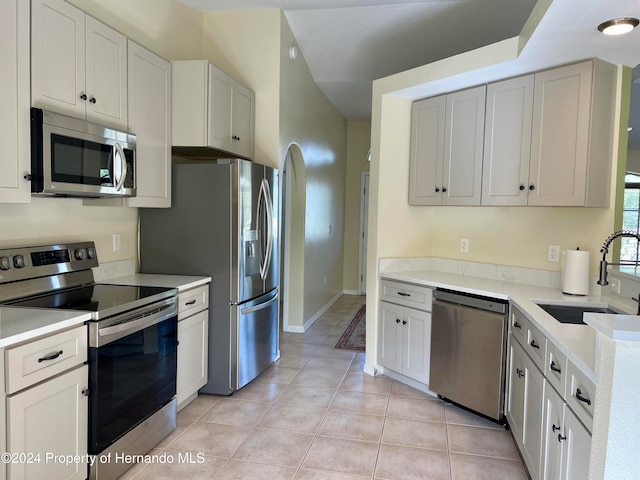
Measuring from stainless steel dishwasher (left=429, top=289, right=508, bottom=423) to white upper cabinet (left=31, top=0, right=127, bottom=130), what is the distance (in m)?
2.37

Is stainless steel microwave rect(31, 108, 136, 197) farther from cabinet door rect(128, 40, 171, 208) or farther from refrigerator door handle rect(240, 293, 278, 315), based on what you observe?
refrigerator door handle rect(240, 293, 278, 315)

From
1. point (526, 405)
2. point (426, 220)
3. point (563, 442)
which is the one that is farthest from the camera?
point (426, 220)

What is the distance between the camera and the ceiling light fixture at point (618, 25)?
1966 mm

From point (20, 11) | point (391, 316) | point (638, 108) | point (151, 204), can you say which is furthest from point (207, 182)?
point (638, 108)

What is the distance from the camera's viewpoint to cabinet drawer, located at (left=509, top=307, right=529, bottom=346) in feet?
7.77

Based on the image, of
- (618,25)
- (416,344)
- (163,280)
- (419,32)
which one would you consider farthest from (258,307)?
(419,32)

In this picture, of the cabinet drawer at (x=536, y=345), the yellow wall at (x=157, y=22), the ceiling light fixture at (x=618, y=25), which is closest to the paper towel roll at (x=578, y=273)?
the cabinet drawer at (x=536, y=345)

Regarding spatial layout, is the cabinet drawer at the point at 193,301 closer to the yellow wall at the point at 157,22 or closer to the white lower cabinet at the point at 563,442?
the yellow wall at the point at 157,22

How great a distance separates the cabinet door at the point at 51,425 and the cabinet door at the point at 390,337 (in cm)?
222

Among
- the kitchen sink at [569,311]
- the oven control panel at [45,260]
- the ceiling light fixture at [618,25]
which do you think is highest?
the ceiling light fixture at [618,25]

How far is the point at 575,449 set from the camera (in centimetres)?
155

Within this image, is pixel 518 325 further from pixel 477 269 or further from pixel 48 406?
pixel 48 406

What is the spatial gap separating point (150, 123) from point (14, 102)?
1.01 meters

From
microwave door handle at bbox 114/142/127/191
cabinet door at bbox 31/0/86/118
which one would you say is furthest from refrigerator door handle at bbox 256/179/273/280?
cabinet door at bbox 31/0/86/118
